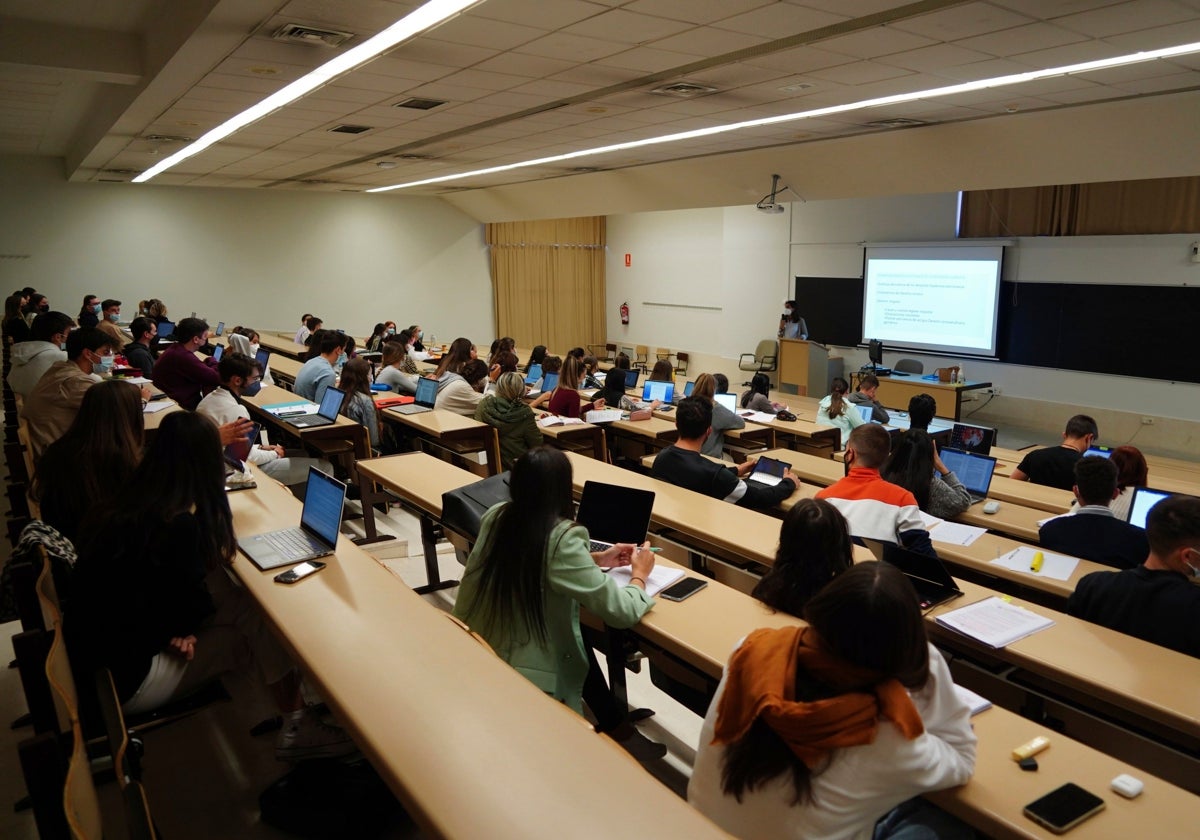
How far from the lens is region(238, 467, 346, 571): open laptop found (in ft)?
9.34

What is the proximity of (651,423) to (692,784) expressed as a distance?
4.91 metres

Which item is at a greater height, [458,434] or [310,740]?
[458,434]

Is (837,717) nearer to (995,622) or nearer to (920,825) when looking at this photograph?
(920,825)

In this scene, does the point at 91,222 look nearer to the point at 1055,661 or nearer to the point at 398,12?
the point at 398,12

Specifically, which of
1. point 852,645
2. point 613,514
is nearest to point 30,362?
point 613,514

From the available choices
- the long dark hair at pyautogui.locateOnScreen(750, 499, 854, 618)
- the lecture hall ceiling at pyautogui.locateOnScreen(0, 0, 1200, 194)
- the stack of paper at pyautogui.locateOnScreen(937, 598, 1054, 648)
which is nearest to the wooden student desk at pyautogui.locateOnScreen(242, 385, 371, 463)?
the lecture hall ceiling at pyautogui.locateOnScreen(0, 0, 1200, 194)

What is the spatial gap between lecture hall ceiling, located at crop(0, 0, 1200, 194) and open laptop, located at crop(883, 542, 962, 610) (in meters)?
2.49

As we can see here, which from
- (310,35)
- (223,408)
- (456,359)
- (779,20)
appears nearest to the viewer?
(779,20)

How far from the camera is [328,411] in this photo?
5695 mm

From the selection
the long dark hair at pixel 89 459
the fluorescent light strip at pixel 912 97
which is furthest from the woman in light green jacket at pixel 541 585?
the fluorescent light strip at pixel 912 97

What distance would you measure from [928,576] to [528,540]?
1.43 meters

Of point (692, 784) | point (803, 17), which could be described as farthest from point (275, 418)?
point (692, 784)

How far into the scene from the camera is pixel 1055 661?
7.52ft

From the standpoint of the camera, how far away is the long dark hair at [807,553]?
7.64 ft
